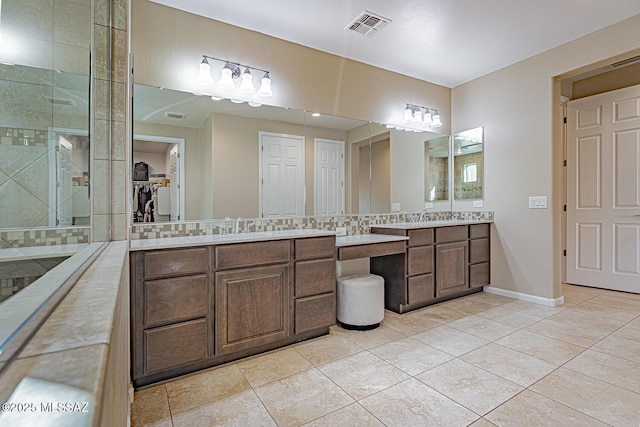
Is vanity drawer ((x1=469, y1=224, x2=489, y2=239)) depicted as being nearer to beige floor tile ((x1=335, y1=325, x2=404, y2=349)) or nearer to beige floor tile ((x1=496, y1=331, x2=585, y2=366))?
beige floor tile ((x1=496, y1=331, x2=585, y2=366))

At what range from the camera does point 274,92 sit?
2840 millimetres

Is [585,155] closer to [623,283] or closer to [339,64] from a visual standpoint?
[623,283]

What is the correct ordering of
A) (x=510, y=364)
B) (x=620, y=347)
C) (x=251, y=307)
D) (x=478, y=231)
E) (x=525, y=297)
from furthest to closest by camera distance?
(x=478, y=231) → (x=525, y=297) → (x=620, y=347) → (x=251, y=307) → (x=510, y=364)

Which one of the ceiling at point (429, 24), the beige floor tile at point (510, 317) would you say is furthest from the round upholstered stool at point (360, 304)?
the ceiling at point (429, 24)

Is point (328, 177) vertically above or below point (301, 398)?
above

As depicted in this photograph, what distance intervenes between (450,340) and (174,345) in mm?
2041

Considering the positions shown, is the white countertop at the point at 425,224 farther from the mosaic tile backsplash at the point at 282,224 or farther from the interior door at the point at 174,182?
the interior door at the point at 174,182

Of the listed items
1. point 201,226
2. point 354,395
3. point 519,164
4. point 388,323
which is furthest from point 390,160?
point 354,395

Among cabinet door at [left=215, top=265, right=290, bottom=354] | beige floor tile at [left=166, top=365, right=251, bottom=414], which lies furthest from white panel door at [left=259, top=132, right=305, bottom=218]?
beige floor tile at [left=166, top=365, right=251, bottom=414]

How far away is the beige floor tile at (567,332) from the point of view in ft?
7.89

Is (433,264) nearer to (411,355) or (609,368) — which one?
(411,355)

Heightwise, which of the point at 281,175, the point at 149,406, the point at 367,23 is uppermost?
the point at 367,23

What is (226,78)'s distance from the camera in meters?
2.57

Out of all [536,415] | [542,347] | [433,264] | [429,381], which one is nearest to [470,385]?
[429,381]
